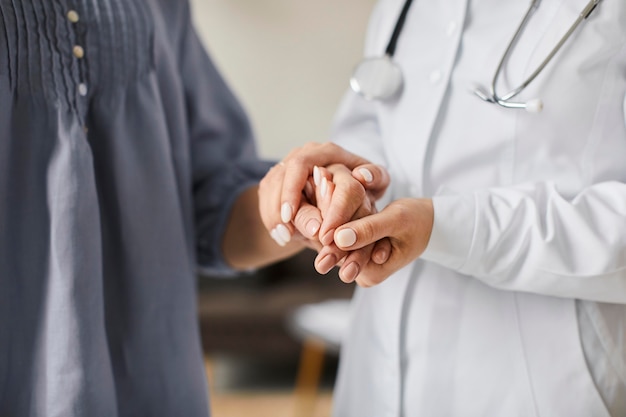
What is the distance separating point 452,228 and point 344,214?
123 millimetres

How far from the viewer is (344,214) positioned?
2.41ft

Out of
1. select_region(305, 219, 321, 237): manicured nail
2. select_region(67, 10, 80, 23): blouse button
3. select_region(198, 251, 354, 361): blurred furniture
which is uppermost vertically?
select_region(67, 10, 80, 23): blouse button

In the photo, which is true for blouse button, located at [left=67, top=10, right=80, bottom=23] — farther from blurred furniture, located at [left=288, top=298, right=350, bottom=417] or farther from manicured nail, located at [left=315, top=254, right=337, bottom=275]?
blurred furniture, located at [left=288, top=298, right=350, bottom=417]

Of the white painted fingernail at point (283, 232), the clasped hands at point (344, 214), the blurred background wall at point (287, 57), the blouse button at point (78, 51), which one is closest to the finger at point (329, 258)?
the clasped hands at point (344, 214)

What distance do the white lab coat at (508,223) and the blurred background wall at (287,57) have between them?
10.0 ft

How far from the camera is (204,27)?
3863 millimetres

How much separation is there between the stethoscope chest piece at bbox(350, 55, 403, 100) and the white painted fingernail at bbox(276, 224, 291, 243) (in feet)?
0.71

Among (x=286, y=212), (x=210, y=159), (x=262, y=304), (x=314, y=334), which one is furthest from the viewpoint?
(x=262, y=304)

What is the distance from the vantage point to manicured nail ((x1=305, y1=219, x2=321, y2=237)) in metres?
0.75

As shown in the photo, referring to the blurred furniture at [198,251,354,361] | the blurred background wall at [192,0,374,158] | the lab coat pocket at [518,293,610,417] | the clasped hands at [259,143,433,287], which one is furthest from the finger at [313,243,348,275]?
the blurred background wall at [192,0,374,158]

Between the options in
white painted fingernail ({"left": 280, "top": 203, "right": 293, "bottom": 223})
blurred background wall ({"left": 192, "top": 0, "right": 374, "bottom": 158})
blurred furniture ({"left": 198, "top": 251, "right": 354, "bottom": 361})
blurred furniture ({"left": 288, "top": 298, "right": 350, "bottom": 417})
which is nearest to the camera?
white painted fingernail ({"left": 280, "top": 203, "right": 293, "bottom": 223})

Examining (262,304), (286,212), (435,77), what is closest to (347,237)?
(286,212)

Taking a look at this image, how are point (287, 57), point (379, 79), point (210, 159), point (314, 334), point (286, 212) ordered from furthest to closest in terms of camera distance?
point (287, 57) < point (314, 334) < point (210, 159) < point (379, 79) < point (286, 212)

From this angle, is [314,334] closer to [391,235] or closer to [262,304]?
[262,304]
